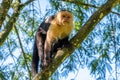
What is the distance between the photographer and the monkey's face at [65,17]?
317cm

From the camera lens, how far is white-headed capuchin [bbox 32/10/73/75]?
3172mm

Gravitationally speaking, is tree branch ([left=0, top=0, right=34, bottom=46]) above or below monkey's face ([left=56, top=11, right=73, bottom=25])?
below

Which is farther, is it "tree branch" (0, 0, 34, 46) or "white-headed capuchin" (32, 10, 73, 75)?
"white-headed capuchin" (32, 10, 73, 75)

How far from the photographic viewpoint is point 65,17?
3211mm

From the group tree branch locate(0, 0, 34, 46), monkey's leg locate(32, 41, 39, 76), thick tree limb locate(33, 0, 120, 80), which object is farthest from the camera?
monkey's leg locate(32, 41, 39, 76)

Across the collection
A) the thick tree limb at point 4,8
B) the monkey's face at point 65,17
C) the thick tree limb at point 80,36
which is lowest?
the thick tree limb at point 80,36

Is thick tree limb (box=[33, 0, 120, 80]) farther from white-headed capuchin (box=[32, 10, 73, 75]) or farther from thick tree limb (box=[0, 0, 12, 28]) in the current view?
white-headed capuchin (box=[32, 10, 73, 75])

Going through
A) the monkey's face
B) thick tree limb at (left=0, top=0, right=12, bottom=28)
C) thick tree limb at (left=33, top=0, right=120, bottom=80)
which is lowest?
thick tree limb at (left=33, top=0, right=120, bottom=80)

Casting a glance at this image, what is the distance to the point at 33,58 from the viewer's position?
10.7 ft

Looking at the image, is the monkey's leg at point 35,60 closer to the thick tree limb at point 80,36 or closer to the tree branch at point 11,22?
the tree branch at point 11,22

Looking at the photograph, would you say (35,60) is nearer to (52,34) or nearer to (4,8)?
(52,34)

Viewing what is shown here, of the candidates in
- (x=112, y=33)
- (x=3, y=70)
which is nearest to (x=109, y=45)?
(x=112, y=33)

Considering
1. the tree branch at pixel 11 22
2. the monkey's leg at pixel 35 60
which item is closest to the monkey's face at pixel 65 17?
the monkey's leg at pixel 35 60

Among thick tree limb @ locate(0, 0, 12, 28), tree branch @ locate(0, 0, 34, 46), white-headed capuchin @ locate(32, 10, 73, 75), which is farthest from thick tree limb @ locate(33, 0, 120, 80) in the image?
white-headed capuchin @ locate(32, 10, 73, 75)
